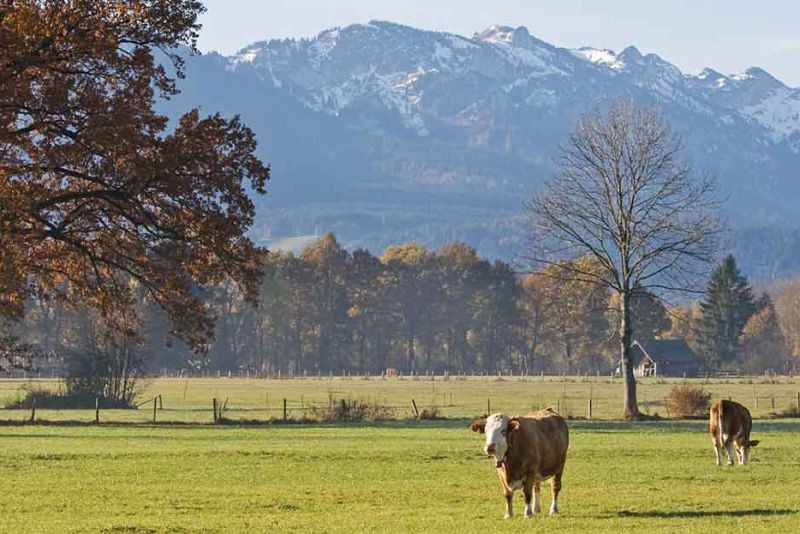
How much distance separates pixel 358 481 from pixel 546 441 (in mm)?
8317

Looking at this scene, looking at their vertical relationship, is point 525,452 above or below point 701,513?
above

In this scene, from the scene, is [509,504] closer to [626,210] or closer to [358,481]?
[358,481]

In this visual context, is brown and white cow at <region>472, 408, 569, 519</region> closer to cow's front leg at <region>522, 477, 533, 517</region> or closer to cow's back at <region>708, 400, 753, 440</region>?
cow's front leg at <region>522, 477, 533, 517</region>

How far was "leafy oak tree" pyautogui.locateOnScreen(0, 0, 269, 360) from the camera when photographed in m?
35.9

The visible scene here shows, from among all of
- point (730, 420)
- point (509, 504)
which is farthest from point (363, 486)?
point (730, 420)

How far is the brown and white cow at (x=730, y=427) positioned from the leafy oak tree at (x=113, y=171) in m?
14.3

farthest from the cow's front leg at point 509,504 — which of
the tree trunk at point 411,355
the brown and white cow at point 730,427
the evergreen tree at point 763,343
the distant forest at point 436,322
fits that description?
the tree trunk at point 411,355

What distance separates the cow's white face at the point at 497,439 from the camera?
21.8m

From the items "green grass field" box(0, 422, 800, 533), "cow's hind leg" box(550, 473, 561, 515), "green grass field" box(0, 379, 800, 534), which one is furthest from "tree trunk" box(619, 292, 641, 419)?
"cow's hind leg" box(550, 473, 561, 515)

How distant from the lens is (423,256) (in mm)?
173500

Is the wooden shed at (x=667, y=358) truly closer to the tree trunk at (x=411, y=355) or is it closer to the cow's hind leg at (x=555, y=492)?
the tree trunk at (x=411, y=355)

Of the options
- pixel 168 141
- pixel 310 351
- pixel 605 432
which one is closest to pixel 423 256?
pixel 310 351

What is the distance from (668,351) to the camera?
157000mm

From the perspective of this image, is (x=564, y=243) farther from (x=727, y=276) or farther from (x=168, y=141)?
(x=727, y=276)
